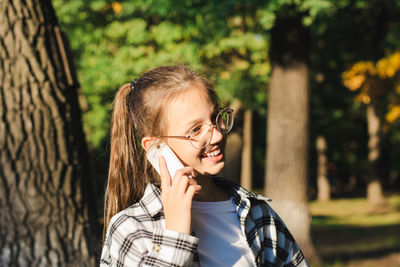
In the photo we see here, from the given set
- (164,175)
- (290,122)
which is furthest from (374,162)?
(164,175)

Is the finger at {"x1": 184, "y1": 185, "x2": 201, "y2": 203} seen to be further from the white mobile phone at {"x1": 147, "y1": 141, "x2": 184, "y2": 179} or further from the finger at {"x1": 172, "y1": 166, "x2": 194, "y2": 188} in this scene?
the white mobile phone at {"x1": 147, "y1": 141, "x2": 184, "y2": 179}

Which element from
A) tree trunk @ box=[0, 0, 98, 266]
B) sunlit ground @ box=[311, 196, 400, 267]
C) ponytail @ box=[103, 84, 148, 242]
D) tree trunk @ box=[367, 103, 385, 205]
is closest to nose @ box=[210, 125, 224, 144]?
ponytail @ box=[103, 84, 148, 242]

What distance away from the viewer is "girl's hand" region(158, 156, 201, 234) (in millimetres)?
1889

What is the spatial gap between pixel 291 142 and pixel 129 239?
21.7 ft

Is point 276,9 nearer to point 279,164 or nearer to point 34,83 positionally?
point 279,164

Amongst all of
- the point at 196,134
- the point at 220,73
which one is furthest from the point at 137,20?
the point at 196,134

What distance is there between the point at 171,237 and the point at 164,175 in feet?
0.87

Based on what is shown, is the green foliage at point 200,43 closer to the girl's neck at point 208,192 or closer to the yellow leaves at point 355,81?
the yellow leaves at point 355,81

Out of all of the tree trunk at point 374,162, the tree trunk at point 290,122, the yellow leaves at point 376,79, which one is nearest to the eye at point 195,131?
the tree trunk at point 290,122

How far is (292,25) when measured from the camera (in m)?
8.34

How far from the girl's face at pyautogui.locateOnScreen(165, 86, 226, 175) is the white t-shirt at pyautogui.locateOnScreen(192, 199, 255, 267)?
0.57 feet

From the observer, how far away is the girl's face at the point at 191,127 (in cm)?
213

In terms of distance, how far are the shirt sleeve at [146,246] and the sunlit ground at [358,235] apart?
7.67m

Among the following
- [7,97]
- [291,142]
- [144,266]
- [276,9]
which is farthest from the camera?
[291,142]
